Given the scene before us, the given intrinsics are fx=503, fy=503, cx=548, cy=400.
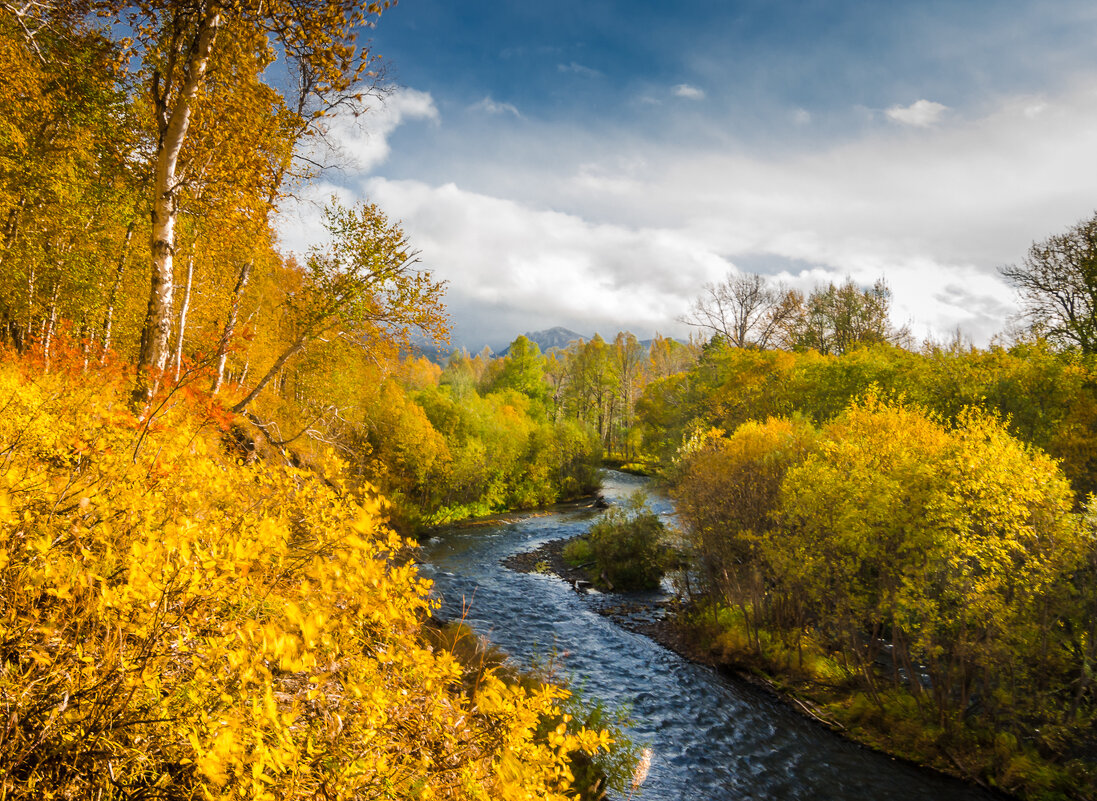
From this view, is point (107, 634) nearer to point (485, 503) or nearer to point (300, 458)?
point (300, 458)

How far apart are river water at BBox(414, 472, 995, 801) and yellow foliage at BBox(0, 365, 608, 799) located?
6.76 ft

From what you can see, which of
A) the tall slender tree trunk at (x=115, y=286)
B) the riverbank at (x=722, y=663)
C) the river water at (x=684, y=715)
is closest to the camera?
the river water at (x=684, y=715)

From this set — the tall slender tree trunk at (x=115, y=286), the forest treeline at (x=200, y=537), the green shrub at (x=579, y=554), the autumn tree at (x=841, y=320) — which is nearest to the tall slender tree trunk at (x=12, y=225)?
the forest treeline at (x=200, y=537)

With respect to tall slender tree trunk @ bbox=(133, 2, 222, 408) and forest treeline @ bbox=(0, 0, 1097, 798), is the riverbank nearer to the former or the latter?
forest treeline @ bbox=(0, 0, 1097, 798)

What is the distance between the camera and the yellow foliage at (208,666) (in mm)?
2275

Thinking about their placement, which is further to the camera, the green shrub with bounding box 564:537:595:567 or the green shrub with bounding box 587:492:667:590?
the green shrub with bounding box 564:537:595:567

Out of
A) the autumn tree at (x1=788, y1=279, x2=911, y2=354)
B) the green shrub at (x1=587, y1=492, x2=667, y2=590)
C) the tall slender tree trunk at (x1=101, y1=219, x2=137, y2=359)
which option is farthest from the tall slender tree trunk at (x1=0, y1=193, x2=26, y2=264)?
the autumn tree at (x1=788, y1=279, x2=911, y2=354)

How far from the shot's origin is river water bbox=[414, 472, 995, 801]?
9125mm

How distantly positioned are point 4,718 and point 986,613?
1267 centimetres

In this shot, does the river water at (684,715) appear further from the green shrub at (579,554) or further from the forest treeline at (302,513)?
the green shrub at (579,554)

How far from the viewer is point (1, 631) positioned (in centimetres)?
223

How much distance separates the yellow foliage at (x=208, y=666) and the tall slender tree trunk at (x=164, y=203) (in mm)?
2494

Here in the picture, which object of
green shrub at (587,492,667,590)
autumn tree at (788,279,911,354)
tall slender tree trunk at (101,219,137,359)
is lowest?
green shrub at (587,492,667,590)

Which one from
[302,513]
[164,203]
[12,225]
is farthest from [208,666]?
[12,225]
